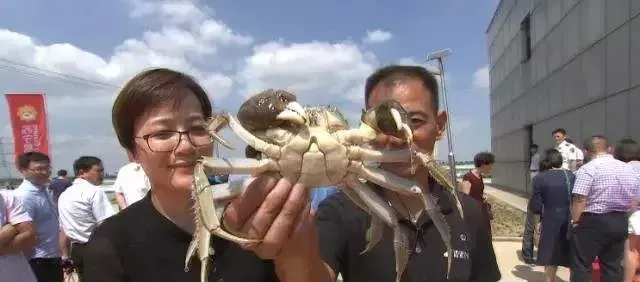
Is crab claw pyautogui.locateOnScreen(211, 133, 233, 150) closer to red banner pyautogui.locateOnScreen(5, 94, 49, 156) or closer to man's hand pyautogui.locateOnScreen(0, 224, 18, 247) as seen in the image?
man's hand pyautogui.locateOnScreen(0, 224, 18, 247)

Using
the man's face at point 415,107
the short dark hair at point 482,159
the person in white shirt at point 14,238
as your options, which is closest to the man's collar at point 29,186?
the person in white shirt at point 14,238

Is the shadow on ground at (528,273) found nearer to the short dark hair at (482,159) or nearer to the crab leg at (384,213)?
the short dark hair at (482,159)

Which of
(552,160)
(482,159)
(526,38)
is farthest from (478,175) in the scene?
(526,38)

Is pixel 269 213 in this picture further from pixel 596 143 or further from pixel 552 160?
pixel 552 160

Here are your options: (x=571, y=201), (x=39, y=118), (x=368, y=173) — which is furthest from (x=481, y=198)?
(x=39, y=118)

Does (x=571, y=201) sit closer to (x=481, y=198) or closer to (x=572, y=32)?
(x=481, y=198)

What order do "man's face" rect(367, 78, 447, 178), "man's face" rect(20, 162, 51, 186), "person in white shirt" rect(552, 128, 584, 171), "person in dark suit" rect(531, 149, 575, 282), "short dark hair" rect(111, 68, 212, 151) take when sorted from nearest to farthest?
1. "short dark hair" rect(111, 68, 212, 151)
2. "man's face" rect(367, 78, 447, 178)
3. "man's face" rect(20, 162, 51, 186)
4. "person in dark suit" rect(531, 149, 575, 282)
5. "person in white shirt" rect(552, 128, 584, 171)

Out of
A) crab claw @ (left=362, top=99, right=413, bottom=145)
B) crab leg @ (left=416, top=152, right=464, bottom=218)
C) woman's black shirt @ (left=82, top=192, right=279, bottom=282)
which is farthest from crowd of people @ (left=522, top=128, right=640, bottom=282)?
woman's black shirt @ (left=82, top=192, right=279, bottom=282)

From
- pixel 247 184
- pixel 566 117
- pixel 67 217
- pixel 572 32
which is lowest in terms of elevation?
pixel 67 217
